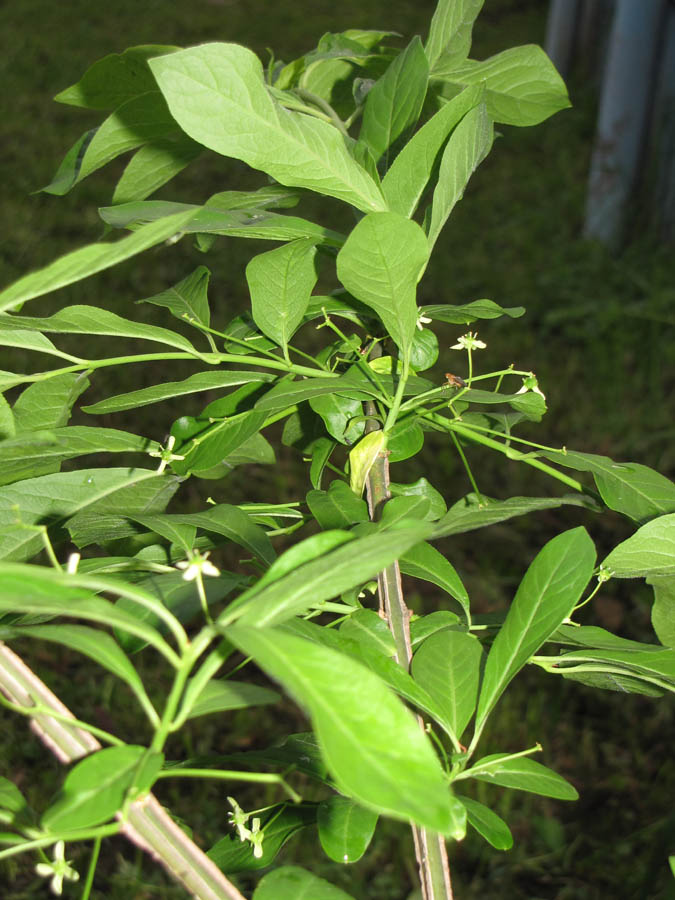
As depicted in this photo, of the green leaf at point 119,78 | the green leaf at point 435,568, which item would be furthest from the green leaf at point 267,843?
the green leaf at point 119,78

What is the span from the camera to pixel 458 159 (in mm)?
370

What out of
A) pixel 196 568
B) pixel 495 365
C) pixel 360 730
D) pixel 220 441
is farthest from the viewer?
pixel 495 365

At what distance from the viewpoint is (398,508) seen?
365 mm

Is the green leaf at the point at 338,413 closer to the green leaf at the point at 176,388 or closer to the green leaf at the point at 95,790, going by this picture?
the green leaf at the point at 176,388

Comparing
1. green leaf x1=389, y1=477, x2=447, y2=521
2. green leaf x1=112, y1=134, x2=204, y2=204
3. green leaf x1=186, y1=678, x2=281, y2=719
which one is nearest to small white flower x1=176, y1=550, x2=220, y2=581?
green leaf x1=186, y1=678, x2=281, y2=719

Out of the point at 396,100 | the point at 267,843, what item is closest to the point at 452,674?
the point at 267,843

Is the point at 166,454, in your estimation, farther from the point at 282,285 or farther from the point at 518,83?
the point at 518,83

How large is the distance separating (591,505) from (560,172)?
2.80 metres

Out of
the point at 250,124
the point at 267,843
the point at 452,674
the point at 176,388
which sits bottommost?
the point at 267,843

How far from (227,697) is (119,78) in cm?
35

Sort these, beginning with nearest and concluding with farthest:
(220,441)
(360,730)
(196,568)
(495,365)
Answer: (360,730), (196,568), (220,441), (495,365)

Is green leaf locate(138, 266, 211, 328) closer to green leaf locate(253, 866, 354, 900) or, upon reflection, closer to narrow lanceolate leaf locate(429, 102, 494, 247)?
narrow lanceolate leaf locate(429, 102, 494, 247)

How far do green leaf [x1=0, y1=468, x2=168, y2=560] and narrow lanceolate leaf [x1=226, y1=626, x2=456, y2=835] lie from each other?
0.58 ft

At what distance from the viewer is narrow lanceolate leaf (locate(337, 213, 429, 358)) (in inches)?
13.1
